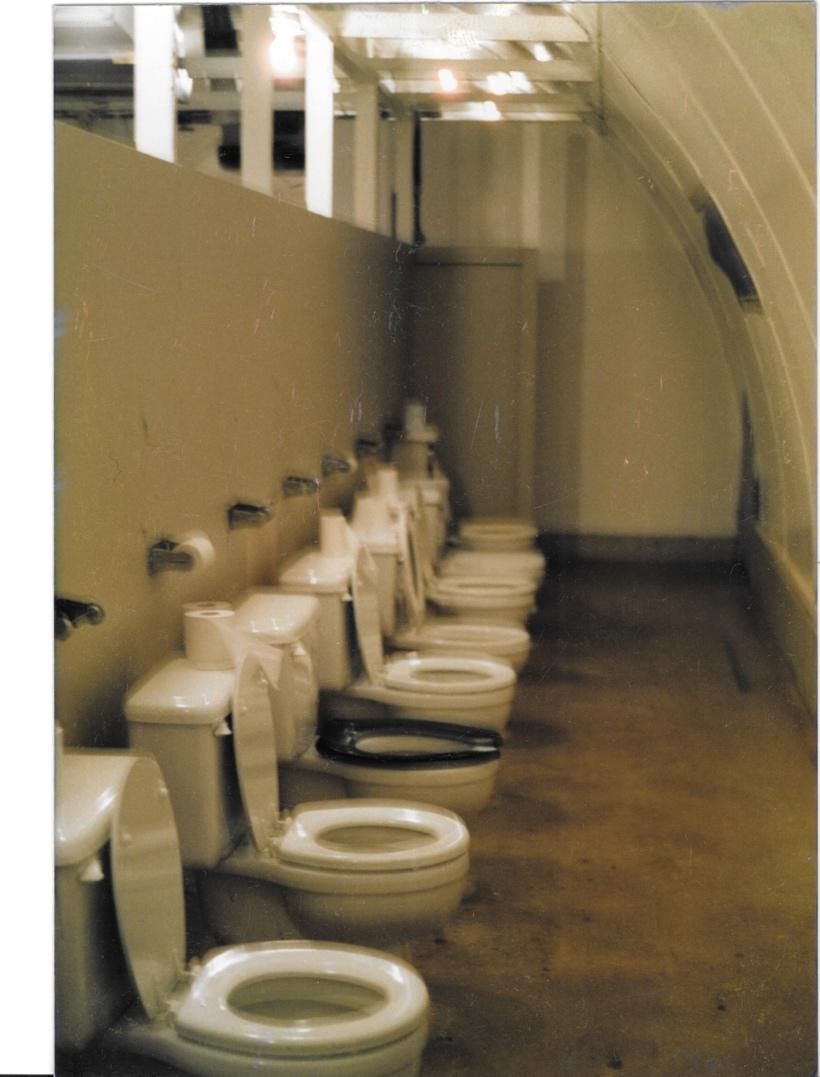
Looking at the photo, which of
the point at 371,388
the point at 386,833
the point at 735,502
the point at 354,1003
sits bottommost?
the point at 354,1003

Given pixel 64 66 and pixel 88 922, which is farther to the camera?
pixel 64 66

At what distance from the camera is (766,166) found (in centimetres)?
231

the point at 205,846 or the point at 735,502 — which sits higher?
the point at 735,502

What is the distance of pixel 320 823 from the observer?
2453 millimetres

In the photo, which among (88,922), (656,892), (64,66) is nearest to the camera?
(88,922)

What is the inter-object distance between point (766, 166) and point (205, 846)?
1.54 m

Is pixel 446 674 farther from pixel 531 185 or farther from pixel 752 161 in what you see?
pixel 752 161

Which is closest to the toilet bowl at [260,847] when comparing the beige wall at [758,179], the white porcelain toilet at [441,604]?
the white porcelain toilet at [441,604]

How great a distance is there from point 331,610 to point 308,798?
368 mm

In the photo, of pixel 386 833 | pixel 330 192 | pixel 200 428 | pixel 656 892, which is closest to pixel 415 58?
pixel 330 192

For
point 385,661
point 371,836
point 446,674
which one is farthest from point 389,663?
point 371,836

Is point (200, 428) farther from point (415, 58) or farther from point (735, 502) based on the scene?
point (735, 502)

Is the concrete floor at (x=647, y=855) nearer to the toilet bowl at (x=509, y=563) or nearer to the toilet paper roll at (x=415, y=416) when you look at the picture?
the toilet bowl at (x=509, y=563)

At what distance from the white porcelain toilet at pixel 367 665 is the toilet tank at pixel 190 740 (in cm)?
35
